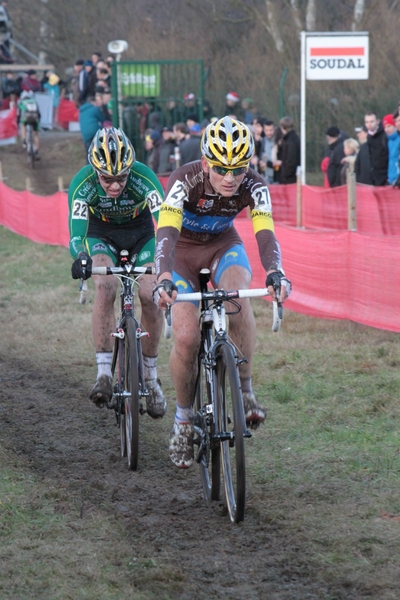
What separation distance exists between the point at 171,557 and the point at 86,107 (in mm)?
16881

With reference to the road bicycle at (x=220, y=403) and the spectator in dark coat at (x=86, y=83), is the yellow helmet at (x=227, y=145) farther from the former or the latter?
the spectator in dark coat at (x=86, y=83)

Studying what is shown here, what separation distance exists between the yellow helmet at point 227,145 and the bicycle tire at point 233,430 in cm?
105

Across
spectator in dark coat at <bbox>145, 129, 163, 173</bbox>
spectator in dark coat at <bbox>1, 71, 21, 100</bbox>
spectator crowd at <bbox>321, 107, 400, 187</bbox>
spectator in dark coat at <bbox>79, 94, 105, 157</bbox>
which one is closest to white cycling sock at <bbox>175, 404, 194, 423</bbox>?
spectator crowd at <bbox>321, 107, 400, 187</bbox>

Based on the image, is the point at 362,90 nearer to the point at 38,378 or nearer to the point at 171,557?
the point at 38,378

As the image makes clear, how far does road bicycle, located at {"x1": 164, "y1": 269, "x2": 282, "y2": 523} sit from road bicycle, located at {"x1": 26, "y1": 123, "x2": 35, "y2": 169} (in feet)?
76.0

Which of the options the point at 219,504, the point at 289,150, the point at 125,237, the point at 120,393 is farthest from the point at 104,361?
the point at 289,150

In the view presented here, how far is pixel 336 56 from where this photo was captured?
15516 mm

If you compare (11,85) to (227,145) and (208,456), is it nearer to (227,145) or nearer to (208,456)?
(227,145)

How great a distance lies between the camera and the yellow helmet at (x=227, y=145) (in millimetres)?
5160

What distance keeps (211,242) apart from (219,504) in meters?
1.62

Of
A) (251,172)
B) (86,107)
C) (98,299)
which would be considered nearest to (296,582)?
(251,172)

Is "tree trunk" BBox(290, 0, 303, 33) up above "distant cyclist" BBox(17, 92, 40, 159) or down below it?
above

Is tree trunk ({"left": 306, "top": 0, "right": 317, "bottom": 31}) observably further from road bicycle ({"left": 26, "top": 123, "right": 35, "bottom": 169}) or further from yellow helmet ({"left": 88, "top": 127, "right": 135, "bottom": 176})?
yellow helmet ({"left": 88, "top": 127, "right": 135, "bottom": 176})

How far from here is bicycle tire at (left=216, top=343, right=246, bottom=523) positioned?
15.1 feet
